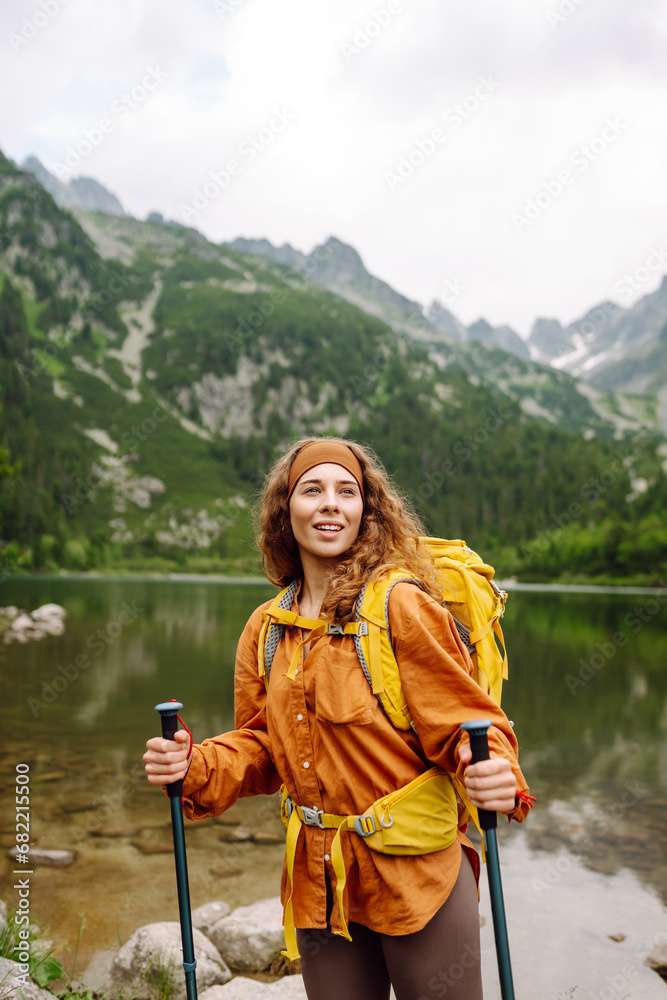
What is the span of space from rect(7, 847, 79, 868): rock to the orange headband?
757 centimetres

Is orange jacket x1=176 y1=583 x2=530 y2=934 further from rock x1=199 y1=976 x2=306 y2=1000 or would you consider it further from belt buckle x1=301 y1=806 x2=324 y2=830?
rock x1=199 y1=976 x2=306 y2=1000

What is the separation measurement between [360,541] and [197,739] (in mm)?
12794

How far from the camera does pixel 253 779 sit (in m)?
3.29

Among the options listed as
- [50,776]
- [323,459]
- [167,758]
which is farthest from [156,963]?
[50,776]

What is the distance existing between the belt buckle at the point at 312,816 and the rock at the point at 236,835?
7.79 metres

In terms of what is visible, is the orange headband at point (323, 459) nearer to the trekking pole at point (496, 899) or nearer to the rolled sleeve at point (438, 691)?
the rolled sleeve at point (438, 691)

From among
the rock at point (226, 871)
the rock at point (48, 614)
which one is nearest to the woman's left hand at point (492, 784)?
the rock at point (226, 871)

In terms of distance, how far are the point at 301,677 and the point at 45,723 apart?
15104mm

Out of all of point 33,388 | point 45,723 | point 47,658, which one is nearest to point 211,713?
point 45,723

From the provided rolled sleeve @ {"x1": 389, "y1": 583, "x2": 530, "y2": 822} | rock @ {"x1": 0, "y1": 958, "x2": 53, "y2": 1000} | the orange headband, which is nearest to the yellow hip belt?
rolled sleeve @ {"x1": 389, "y1": 583, "x2": 530, "y2": 822}

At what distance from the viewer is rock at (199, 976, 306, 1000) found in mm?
5652

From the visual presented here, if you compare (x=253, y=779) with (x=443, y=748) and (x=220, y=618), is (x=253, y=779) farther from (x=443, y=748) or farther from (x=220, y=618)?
(x=220, y=618)

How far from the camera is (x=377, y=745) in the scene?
2.79 metres

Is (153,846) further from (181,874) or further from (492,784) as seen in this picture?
(492,784)
